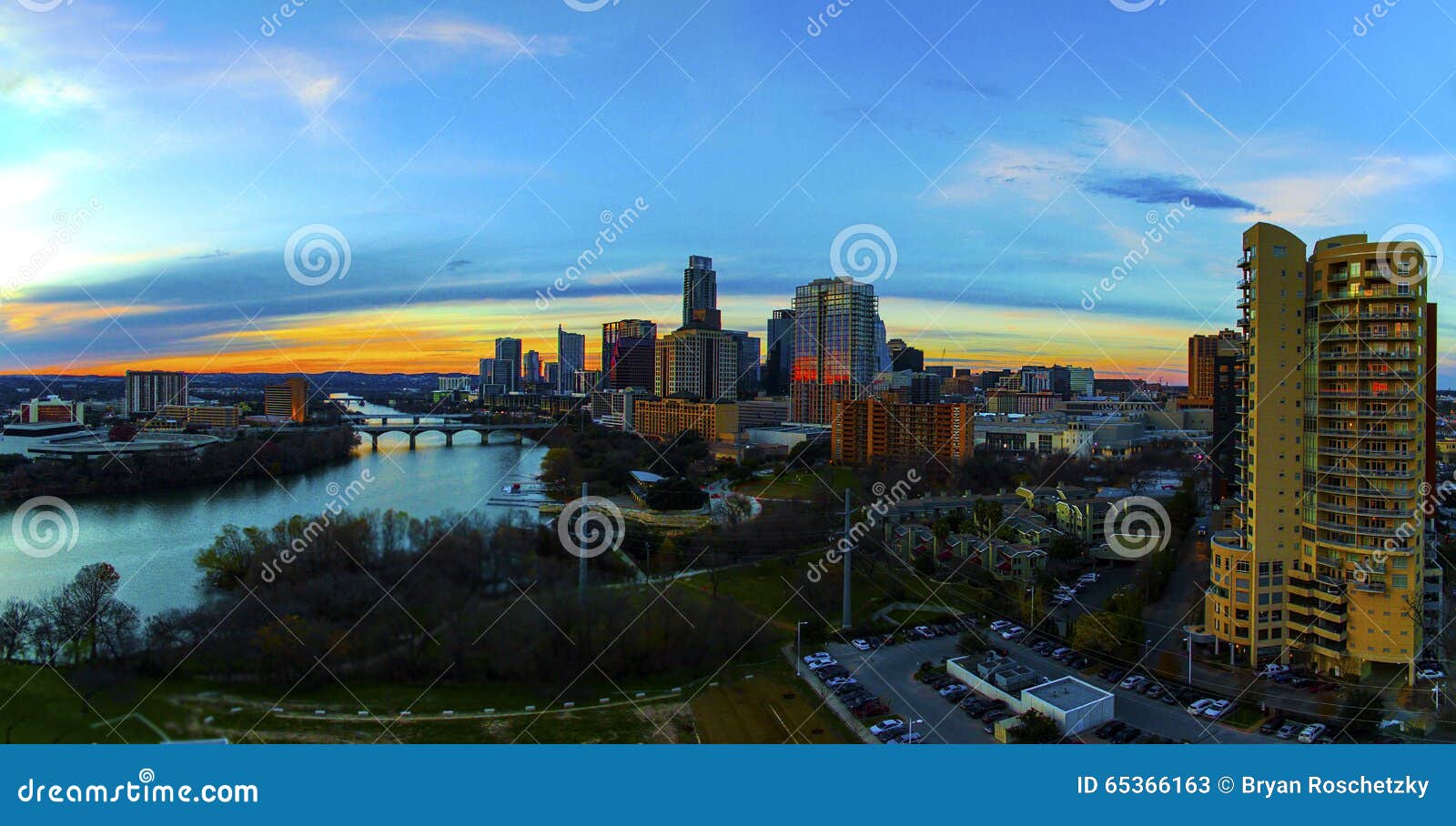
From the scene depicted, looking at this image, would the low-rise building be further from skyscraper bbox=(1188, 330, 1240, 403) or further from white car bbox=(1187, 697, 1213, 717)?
white car bbox=(1187, 697, 1213, 717)

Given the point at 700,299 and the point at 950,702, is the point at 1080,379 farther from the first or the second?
the point at 950,702

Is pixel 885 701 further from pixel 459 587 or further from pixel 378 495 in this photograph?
pixel 378 495

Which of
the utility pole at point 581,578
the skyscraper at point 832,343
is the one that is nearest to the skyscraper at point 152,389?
the utility pole at point 581,578

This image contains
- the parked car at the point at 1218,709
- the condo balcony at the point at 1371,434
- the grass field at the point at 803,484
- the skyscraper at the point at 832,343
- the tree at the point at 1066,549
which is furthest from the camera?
the skyscraper at the point at 832,343

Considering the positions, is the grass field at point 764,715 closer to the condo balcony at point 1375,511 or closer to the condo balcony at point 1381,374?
the condo balcony at point 1375,511


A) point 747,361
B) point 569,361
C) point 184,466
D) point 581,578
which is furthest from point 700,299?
point 581,578

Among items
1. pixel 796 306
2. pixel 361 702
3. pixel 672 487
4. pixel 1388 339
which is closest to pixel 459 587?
pixel 361 702
